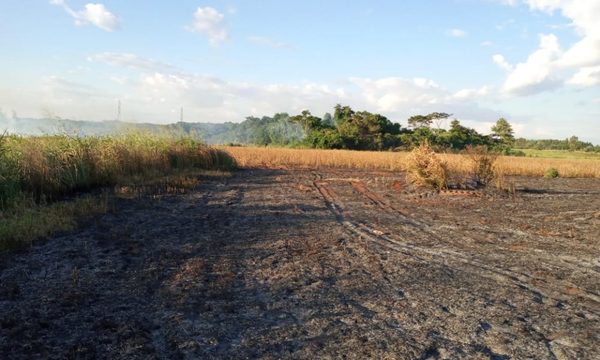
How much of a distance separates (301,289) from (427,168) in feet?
32.1

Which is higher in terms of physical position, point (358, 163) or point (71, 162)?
point (71, 162)

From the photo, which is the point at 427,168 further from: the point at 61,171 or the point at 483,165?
the point at 61,171

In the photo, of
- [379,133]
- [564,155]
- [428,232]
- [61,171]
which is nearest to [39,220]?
[61,171]

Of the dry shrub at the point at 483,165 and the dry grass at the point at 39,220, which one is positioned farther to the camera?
the dry shrub at the point at 483,165

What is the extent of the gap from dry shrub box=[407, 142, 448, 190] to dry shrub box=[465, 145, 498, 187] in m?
1.30

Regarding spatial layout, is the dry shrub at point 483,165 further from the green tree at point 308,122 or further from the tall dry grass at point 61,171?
the green tree at point 308,122

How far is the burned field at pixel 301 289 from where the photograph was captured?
3.06 meters

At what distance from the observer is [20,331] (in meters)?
3.10

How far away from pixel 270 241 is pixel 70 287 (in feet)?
8.72

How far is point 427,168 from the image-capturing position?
13109mm

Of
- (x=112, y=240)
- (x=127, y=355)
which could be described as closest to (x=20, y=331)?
(x=127, y=355)

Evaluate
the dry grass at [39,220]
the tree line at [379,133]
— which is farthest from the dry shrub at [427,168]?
the tree line at [379,133]

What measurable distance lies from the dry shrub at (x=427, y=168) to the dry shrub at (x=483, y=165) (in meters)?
1.30

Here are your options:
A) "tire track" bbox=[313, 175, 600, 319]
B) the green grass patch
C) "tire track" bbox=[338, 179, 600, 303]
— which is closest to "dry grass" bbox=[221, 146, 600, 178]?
"tire track" bbox=[338, 179, 600, 303]
